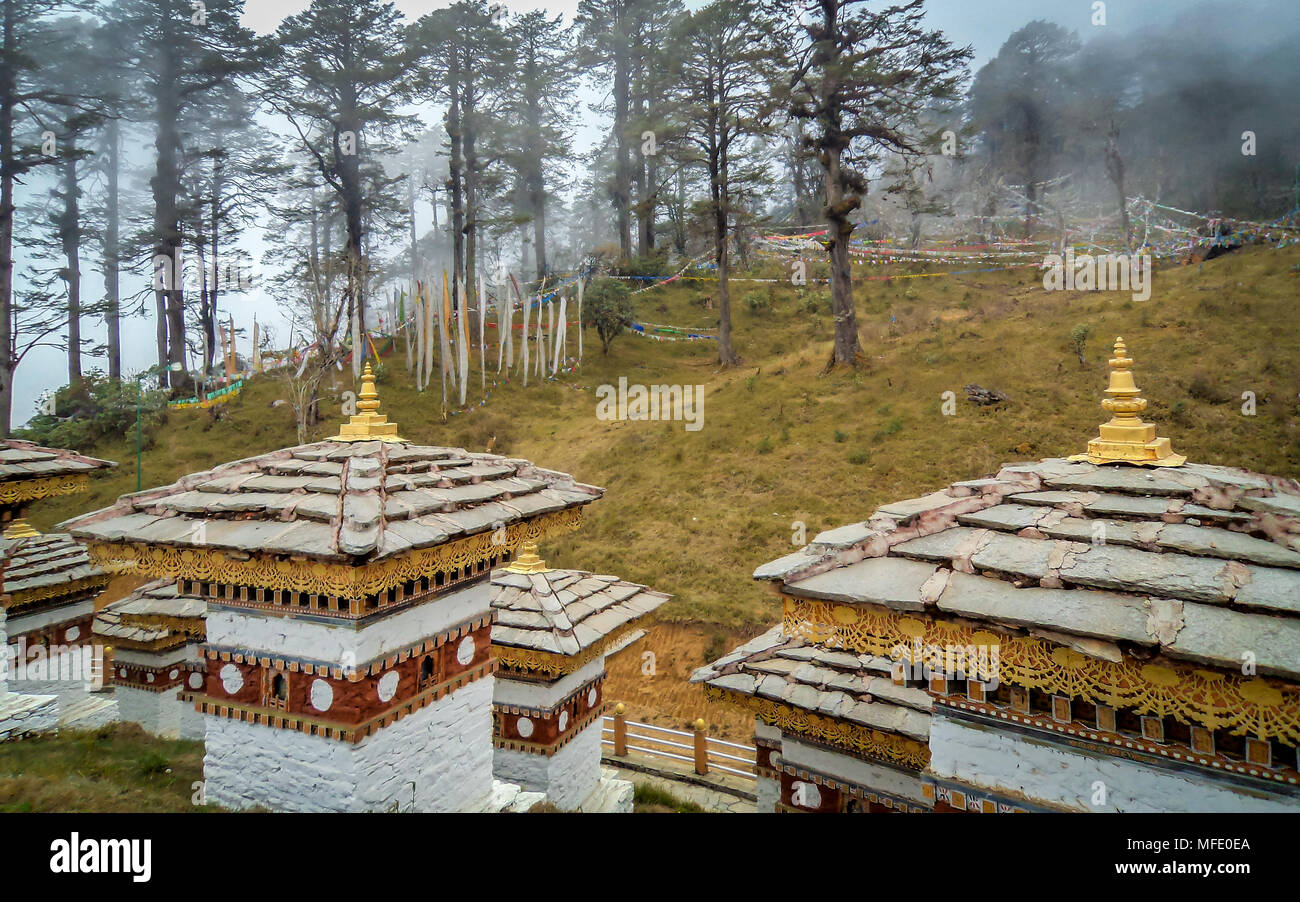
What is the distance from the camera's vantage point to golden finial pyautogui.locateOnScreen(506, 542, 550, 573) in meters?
7.07

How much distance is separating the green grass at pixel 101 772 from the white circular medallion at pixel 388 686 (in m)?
1.51

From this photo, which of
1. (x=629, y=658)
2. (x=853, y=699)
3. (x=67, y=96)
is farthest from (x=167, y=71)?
(x=853, y=699)

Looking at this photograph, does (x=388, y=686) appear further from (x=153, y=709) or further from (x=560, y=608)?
(x=153, y=709)

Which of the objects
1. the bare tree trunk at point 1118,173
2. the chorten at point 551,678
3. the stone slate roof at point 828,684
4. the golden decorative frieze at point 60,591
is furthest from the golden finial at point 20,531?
the bare tree trunk at point 1118,173

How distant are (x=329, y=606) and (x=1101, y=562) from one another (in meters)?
4.34

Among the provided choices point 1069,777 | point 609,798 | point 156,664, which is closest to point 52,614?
point 156,664

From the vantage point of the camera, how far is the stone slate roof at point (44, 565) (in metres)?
8.21

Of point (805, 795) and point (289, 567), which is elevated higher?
point (289, 567)

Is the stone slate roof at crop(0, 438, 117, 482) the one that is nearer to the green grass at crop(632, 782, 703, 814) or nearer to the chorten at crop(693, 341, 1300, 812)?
the green grass at crop(632, 782, 703, 814)

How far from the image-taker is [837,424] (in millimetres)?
17219

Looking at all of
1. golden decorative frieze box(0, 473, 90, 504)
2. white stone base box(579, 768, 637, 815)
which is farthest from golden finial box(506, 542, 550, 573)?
golden decorative frieze box(0, 473, 90, 504)

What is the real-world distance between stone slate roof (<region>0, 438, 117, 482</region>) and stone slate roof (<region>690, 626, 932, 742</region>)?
22.5ft

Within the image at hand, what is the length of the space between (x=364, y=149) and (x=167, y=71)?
24.1 ft
